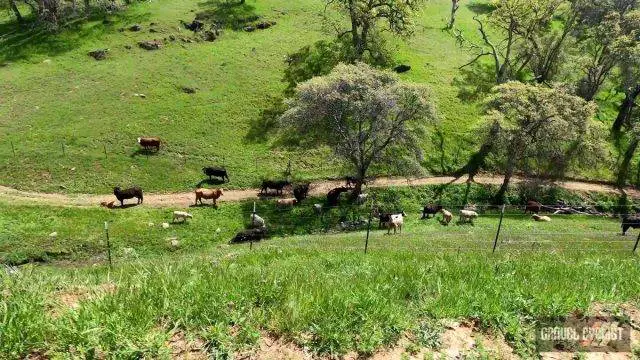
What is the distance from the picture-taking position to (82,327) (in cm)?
629

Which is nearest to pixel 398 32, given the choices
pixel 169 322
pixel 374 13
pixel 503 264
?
pixel 374 13

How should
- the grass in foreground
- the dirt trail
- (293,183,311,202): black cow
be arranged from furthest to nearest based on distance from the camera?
(293,183,311,202): black cow < the dirt trail < the grass in foreground

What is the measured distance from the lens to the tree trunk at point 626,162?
5056 centimetres

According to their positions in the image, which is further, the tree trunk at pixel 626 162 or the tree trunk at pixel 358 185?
the tree trunk at pixel 626 162

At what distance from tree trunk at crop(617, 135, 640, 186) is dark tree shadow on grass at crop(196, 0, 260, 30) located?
2089 inches

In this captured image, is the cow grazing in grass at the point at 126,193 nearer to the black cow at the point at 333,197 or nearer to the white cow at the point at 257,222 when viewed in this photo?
the white cow at the point at 257,222

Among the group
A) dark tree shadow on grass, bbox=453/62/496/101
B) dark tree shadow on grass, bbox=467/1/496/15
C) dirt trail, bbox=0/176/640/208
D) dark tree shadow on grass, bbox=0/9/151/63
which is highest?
dark tree shadow on grass, bbox=467/1/496/15

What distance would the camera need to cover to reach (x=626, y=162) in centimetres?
5216

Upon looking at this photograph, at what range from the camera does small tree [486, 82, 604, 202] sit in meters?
42.8

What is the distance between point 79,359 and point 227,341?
1934 mm

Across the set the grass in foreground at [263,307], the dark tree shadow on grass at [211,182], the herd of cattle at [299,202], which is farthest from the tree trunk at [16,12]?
the grass in foreground at [263,307]

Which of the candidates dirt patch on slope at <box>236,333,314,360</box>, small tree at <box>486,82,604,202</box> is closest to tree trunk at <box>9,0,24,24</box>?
small tree at <box>486,82,604,202</box>

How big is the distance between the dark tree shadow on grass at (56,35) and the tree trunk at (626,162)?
64303 millimetres

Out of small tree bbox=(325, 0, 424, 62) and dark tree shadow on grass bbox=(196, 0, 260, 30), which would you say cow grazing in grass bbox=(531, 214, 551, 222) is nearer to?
small tree bbox=(325, 0, 424, 62)
